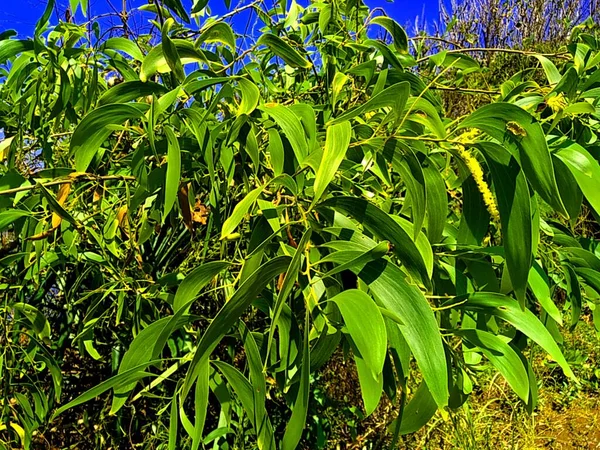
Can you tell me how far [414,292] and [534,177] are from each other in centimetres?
13

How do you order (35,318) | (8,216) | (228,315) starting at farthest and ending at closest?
(35,318) → (8,216) → (228,315)

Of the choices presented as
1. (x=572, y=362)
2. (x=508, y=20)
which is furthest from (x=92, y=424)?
(x=508, y=20)

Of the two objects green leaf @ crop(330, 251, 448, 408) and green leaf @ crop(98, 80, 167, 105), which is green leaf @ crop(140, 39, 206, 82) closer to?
green leaf @ crop(98, 80, 167, 105)

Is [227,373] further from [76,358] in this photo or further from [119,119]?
[76,358]

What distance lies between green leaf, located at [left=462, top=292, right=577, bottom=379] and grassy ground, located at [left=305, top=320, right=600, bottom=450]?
0.59m

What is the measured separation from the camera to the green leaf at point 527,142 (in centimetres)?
40

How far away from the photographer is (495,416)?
2.02 metres

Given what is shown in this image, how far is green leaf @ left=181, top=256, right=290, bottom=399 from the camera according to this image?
0.34 metres

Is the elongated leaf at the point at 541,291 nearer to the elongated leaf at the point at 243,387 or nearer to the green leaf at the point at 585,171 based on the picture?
the green leaf at the point at 585,171

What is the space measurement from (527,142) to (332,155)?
14cm

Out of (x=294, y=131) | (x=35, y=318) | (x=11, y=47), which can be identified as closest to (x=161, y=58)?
(x=294, y=131)

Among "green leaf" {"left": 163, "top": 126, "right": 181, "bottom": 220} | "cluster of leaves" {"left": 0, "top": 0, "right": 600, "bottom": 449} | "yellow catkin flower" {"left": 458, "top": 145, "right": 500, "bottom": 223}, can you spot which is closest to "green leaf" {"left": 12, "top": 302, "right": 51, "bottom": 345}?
"cluster of leaves" {"left": 0, "top": 0, "right": 600, "bottom": 449}

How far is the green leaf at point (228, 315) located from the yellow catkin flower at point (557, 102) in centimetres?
28

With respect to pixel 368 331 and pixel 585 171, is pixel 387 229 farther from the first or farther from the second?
pixel 585 171
